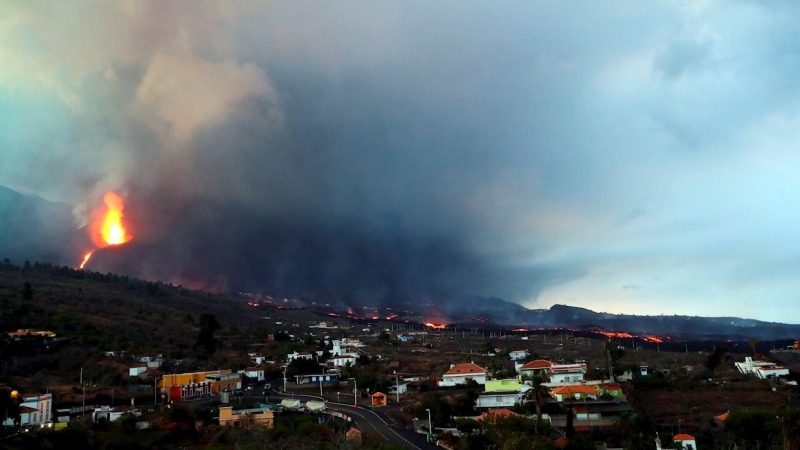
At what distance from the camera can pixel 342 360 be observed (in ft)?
263

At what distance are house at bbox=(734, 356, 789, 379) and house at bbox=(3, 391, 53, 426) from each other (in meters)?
66.0

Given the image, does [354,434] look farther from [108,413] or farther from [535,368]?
[535,368]

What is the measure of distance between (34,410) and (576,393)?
1706 inches

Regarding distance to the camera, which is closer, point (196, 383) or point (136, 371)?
point (196, 383)

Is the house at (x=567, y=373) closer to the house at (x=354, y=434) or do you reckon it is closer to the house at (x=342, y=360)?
the house at (x=354, y=434)

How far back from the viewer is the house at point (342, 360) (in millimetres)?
78750

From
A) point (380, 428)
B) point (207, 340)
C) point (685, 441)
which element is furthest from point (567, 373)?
point (207, 340)

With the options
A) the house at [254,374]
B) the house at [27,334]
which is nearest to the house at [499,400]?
the house at [254,374]

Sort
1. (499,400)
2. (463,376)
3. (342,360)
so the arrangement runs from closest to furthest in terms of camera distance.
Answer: (499,400) → (463,376) → (342,360)

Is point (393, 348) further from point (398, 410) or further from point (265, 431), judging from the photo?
point (265, 431)

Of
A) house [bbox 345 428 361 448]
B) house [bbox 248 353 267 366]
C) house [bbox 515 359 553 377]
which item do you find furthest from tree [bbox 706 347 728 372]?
house [bbox 248 353 267 366]

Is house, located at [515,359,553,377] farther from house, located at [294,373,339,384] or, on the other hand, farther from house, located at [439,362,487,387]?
house, located at [294,373,339,384]

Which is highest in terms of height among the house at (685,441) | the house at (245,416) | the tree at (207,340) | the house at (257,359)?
the tree at (207,340)

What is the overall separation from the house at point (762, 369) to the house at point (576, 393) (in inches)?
859
